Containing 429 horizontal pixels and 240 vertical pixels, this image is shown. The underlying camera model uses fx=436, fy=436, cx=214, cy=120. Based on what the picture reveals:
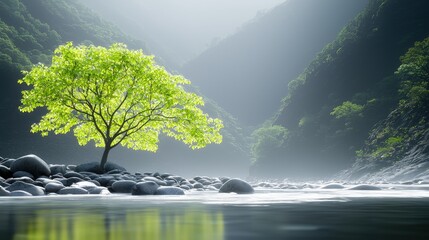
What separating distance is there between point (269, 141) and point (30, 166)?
78877mm

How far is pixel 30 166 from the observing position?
53.2ft

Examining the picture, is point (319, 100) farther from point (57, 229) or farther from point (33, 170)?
point (57, 229)

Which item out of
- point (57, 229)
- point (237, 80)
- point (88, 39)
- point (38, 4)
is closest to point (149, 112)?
point (57, 229)

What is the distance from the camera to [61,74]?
19.9 meters

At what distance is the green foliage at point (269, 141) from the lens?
91.9m

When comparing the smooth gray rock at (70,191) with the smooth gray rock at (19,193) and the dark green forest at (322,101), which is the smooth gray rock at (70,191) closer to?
the smooth gray rock at (19,193)

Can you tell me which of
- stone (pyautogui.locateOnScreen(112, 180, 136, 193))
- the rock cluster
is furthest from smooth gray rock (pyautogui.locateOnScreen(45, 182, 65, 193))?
stone (pyautogui.locateOnScreen(112, 180, 136, 193))

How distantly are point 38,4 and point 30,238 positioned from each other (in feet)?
462

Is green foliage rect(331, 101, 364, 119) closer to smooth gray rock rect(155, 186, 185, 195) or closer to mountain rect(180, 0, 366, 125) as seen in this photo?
smooth gray rock rect(155, 186, 185, 195)

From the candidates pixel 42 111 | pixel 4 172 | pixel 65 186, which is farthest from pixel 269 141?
pixel 65 186

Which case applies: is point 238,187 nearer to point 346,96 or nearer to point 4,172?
point 4,172

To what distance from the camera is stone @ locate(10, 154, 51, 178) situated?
52.2 feet

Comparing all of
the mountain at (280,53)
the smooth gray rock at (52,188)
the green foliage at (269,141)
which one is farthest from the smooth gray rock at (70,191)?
the mountain at (280,53)

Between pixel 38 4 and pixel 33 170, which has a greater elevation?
pixel 38 4
